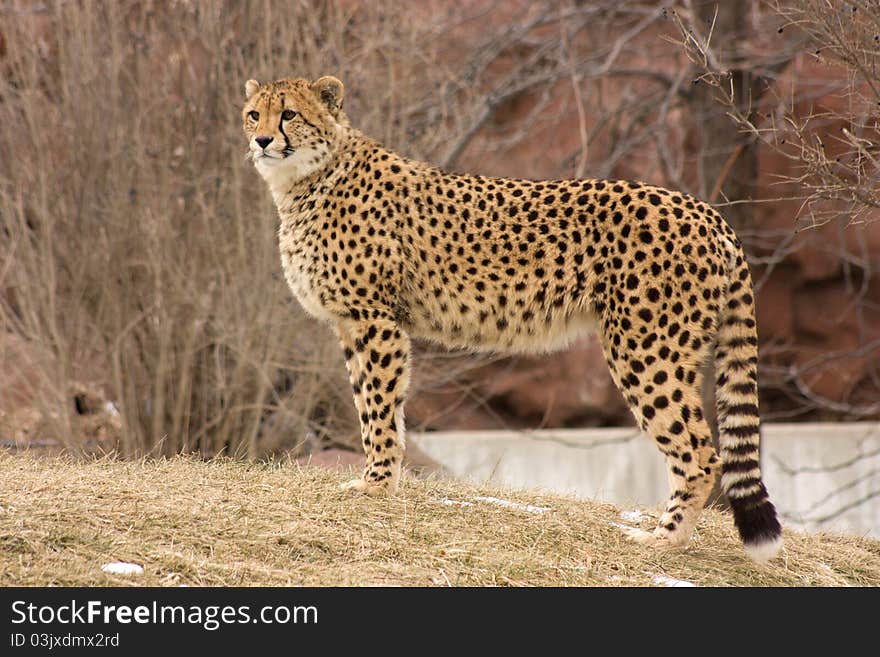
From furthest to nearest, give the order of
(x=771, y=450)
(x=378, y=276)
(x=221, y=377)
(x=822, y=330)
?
(x=822, y=330) < (x=771, y=450) < (x=221, y=377) < (x=378, y=276)

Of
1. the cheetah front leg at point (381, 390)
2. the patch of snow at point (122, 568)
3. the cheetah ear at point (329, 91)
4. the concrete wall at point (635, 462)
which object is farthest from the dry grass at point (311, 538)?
the concrete wall at point (635, 462)

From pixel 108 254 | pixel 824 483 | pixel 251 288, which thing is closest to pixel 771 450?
pixel 824 483

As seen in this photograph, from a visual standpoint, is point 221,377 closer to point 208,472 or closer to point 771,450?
point 208,472

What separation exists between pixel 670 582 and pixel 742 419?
86cm

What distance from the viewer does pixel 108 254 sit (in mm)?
9531

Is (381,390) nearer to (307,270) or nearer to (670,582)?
(307,270)

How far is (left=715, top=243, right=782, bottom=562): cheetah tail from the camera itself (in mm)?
5492

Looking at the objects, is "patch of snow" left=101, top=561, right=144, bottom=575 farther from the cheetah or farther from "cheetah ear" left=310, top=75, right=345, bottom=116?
"cheetah ear" left=310, top=75, right=345, bottom=116

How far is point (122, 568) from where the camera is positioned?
4.75m

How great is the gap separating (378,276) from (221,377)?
3.67m

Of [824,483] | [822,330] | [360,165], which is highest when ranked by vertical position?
[360,165]

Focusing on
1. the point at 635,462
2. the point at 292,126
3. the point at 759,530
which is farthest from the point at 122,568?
the point at 635,462

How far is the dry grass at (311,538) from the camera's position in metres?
4.88

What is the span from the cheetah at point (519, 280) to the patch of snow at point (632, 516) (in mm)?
597
